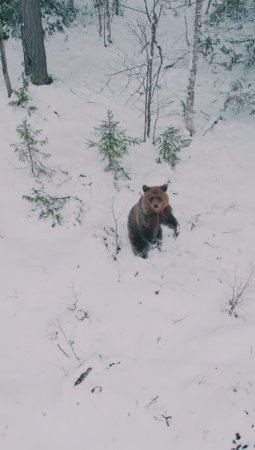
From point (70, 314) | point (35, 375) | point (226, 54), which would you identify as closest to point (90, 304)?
point (70, 314)

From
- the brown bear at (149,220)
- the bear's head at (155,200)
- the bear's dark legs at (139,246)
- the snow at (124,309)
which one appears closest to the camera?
the snow at (124,309)

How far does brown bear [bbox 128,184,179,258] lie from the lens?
637cm

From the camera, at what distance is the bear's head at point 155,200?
6.27m

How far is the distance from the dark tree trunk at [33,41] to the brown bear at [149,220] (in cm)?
632

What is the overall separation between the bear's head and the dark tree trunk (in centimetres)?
657

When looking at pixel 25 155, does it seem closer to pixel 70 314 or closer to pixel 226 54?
pixel 70 314

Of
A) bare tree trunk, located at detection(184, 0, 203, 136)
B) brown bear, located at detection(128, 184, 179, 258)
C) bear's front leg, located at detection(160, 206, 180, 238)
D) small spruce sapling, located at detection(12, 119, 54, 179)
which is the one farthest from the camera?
bare tree trunk, located at detection(184, 0, 203, 136)

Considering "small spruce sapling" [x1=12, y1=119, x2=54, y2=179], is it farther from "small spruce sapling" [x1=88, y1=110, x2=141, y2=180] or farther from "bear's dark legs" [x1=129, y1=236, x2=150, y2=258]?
"bear's dark legs" [x1=129, y1=236, x2=150, y2=258]

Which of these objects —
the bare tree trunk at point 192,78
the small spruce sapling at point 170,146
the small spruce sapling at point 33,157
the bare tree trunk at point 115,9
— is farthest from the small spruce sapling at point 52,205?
the bare tree trunk at point 115,9

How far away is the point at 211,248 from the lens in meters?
7.24

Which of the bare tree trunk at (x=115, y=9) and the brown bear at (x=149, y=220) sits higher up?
the bare tree trunk at (x=115, y=9)

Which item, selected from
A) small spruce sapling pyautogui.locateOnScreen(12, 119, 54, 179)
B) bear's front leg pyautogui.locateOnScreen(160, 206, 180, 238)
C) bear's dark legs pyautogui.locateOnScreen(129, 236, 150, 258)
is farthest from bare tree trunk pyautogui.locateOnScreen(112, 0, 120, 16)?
bear's dark legs pyautogui.locateOnScreen(129, 236, 150, 258)

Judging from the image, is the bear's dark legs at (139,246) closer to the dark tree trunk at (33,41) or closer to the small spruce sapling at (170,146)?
the small spruce sapling at (170,146)

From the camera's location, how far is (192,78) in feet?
33.6
